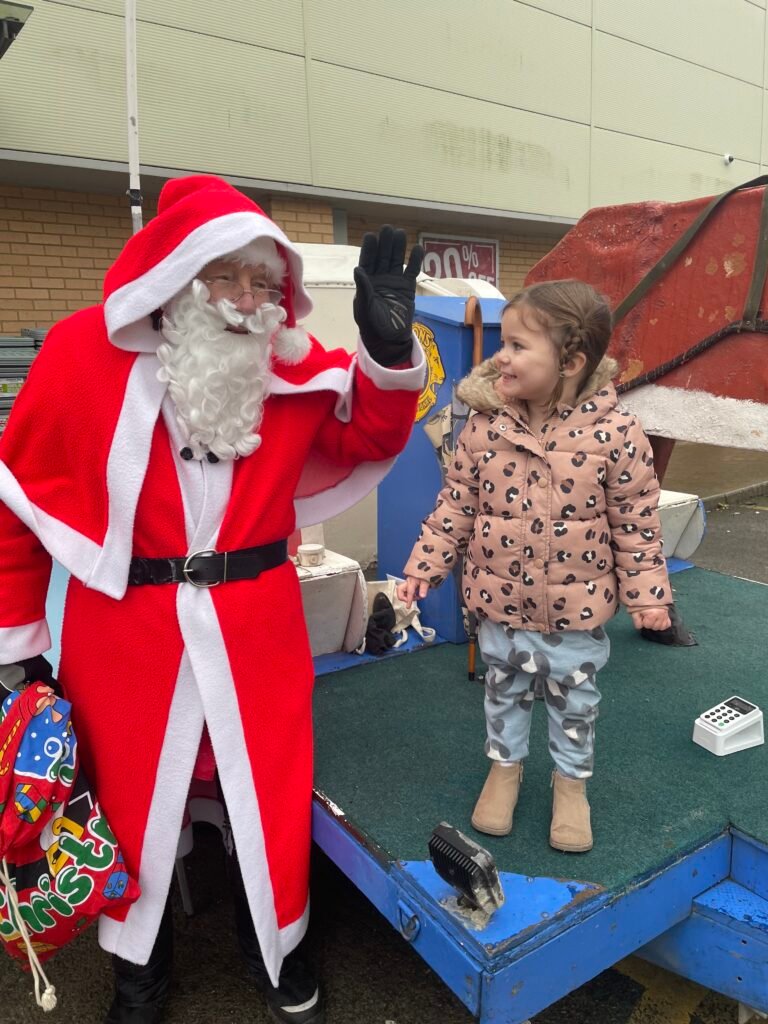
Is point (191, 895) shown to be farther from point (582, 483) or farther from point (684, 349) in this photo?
point (684, 349)

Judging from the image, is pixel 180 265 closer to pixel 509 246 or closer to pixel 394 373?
pixel 394 373

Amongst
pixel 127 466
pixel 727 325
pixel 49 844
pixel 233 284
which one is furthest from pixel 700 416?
pixel 49 844

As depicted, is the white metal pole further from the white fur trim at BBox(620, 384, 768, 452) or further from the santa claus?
the white fur trim at BBox(620, 384, 768, 452)

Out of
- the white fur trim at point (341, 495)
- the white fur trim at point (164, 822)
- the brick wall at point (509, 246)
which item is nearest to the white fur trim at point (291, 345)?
the white fur trim at point (341, 495)

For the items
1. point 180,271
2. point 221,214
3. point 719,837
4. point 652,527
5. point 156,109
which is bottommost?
point 719,837

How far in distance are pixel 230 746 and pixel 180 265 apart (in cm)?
113

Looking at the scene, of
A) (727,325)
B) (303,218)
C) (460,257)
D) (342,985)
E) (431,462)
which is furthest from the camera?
(460,257)

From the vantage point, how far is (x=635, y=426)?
6.29ft

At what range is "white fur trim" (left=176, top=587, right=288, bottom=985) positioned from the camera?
73.4 inches

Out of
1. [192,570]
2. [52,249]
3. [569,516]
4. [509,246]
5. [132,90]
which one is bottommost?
[192,570]

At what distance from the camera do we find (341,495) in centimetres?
231

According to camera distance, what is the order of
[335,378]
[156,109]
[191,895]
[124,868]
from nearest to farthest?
[124,868]
[335,378]
[191,895]
[156,109]

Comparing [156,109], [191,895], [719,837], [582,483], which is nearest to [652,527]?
[582,483]

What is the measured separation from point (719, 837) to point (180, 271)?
6.22 feet
